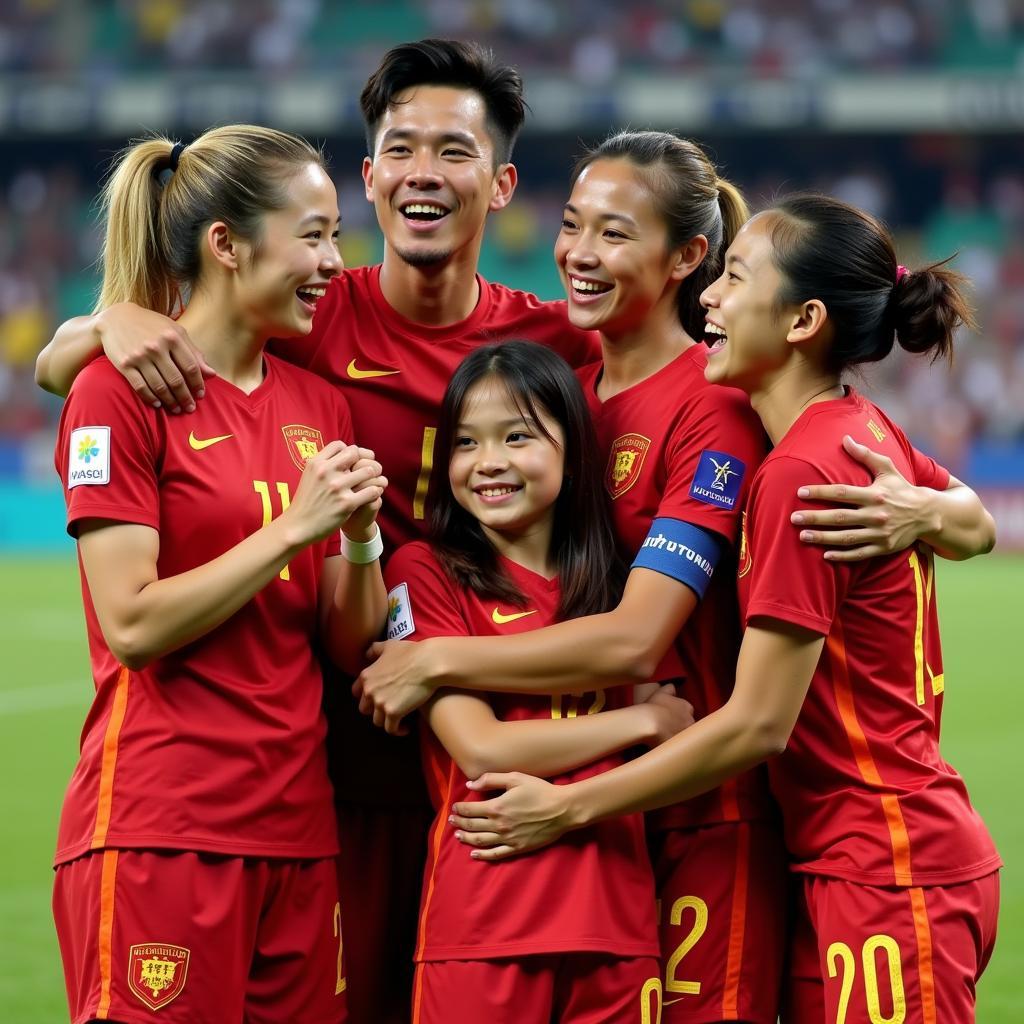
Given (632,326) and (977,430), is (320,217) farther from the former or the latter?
(977,430)

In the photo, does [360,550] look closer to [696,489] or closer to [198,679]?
[198,679]

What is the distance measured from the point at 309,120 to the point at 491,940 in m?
23.9

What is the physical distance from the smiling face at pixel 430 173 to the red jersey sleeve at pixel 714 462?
917mm

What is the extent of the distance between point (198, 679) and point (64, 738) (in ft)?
22.6

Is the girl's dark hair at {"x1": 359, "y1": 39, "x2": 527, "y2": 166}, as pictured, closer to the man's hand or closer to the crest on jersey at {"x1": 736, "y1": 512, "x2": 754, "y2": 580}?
the man's hand

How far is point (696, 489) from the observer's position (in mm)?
3309

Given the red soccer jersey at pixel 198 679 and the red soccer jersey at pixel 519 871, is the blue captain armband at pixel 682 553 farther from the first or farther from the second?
the red soccer jersey at pixel 198 679

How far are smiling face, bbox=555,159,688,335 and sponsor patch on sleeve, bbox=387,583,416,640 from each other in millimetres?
801

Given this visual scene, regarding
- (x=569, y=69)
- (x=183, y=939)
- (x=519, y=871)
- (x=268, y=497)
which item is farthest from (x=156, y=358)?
(x=569, y=69)

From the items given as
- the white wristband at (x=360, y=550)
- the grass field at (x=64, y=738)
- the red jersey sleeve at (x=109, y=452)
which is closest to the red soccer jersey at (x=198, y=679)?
the red jersey sleeve at (x=109, y=452)

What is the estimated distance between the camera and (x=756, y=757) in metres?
3.07

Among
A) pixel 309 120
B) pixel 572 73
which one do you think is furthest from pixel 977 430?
pixel 309 120

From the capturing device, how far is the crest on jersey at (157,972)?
2.98 m

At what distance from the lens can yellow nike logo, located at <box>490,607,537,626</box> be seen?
3.31 m
